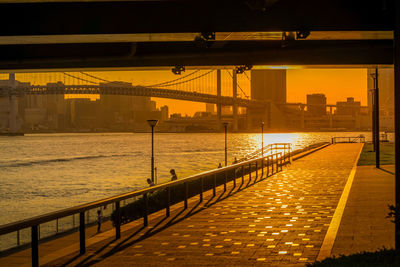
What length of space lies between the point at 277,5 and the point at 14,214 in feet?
88.4

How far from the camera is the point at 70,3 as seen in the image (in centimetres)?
1022

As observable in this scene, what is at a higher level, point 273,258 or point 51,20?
point 51,20

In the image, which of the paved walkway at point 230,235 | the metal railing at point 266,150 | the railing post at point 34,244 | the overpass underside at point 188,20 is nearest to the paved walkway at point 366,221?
the paved walkway at point 230,235

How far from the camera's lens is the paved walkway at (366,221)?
299 inches

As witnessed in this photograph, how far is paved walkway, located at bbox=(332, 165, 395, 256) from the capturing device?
761 centimetres

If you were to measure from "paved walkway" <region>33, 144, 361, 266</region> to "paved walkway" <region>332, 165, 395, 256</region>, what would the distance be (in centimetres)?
36

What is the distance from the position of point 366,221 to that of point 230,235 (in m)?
2.66

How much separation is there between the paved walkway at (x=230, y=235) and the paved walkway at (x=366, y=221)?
36 centimetres

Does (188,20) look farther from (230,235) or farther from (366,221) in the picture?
(366,221)

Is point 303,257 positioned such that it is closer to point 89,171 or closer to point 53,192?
point 53,192

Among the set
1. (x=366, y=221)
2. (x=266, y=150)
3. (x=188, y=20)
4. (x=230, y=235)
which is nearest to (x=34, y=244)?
(x=230, y=235)

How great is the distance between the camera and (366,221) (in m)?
9.73

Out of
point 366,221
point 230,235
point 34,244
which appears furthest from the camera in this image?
point 366,221

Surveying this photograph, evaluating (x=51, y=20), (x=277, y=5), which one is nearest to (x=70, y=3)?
(x=51, y=20)
